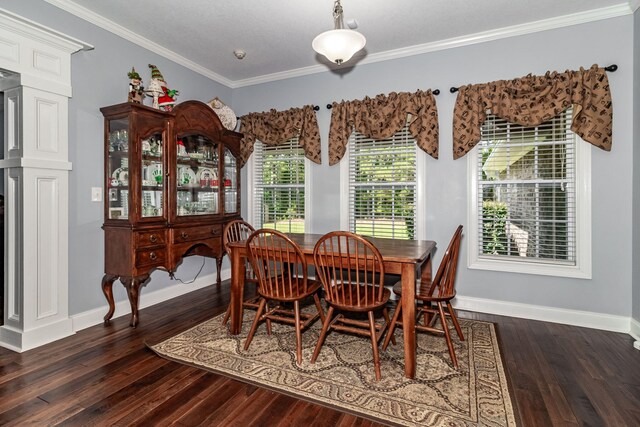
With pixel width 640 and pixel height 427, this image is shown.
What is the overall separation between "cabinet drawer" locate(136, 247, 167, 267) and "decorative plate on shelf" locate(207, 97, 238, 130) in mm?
1854

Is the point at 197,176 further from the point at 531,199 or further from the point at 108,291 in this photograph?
the point at 531,199

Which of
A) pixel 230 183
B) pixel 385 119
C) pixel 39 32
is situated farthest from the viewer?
Result: pixel 230 183

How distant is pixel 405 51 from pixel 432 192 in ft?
4.98

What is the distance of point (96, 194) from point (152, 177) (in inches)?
18.8

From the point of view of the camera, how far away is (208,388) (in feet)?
6.41

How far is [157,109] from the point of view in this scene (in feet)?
10.00

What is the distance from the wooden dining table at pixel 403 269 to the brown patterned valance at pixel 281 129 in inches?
52.4

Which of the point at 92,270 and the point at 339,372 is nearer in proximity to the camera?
the point at 339,372

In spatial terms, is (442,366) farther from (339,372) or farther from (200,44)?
(200,44)

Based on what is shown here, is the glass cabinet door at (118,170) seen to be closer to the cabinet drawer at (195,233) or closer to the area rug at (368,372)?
the cabinet drawer at (195,233)

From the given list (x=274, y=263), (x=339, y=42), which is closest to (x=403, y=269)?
(x=274, y=263)

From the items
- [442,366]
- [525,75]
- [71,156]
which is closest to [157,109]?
[71,156]

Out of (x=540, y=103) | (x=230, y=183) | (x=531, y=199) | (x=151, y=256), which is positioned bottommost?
(x=151, y=256)

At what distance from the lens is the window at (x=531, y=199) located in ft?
9.68
